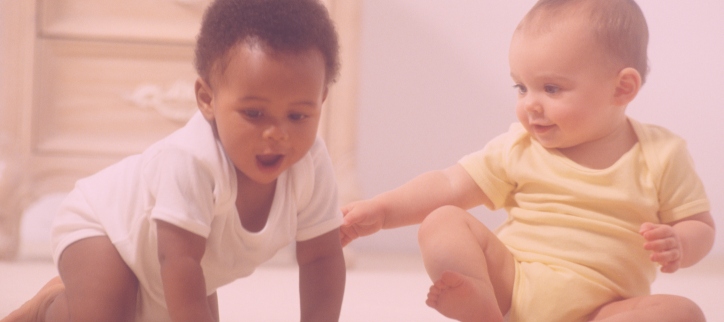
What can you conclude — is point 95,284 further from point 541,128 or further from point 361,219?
point 541,128

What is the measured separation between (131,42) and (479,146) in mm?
846

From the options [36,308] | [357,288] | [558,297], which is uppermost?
[558,297]

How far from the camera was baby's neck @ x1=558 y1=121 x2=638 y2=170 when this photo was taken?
75 centimetres

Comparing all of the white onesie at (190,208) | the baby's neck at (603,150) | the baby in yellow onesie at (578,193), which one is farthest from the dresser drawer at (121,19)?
the baby's neck at (603,150)

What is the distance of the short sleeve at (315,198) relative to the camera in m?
0.69

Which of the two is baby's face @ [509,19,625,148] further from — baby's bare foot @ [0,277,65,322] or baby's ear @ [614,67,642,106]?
baby's bare foot @ [0,277,65,322]

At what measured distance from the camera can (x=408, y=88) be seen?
1618 millimetres

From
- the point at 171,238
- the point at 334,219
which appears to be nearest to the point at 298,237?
the point at 334,219

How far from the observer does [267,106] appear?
0.59 meters

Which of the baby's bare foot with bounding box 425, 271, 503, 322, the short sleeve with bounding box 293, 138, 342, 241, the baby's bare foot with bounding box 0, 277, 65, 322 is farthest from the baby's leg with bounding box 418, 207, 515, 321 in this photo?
the baby's bare foot with bounding box 0, 277, 65, 322

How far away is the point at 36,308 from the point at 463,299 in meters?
0.46

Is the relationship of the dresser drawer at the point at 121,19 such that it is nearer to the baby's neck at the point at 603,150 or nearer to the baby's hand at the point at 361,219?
the baby's hand at the point at 361,219

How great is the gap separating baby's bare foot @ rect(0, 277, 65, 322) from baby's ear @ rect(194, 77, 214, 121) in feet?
0.90

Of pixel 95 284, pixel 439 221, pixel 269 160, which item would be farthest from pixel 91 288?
pixel 439 221
